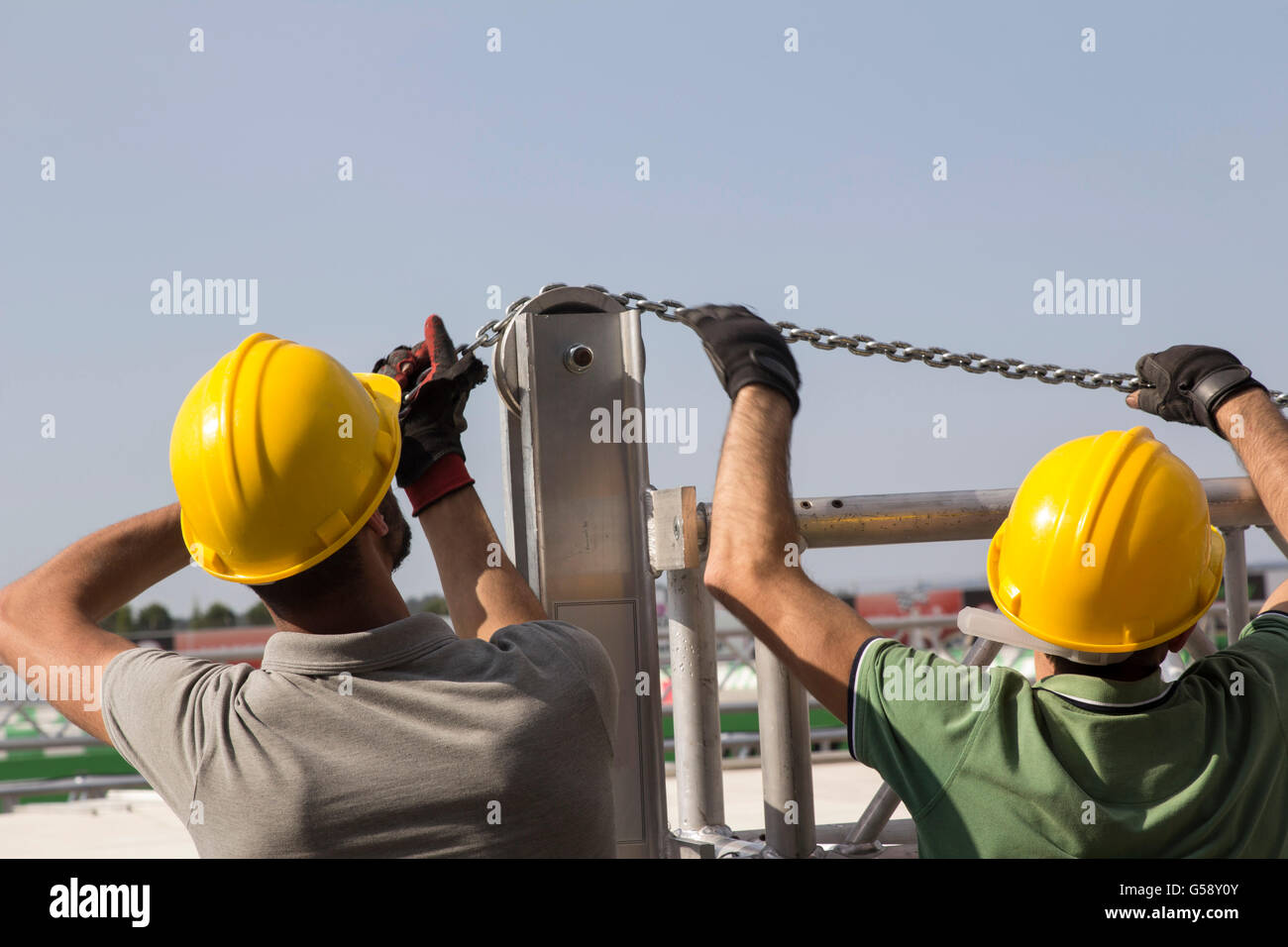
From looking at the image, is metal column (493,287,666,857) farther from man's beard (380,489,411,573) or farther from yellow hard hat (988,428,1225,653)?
yellow hard hat (988,428,1225,653)

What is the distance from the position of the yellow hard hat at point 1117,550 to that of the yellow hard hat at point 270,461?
134cm

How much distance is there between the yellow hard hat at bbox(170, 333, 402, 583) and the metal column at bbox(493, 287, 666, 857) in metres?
0.59

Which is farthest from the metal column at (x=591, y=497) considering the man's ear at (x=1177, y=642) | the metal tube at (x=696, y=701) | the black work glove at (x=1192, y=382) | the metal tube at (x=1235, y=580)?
the metal tube at (x=1235, y=580)

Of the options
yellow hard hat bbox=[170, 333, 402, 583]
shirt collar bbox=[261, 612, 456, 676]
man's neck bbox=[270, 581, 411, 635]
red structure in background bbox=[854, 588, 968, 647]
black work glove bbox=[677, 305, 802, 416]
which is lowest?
red structure in background bbox=[854, 588, 968, 647]

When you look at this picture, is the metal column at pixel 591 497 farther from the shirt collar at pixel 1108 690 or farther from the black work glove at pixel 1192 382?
the black work glove at pixel 1192 382

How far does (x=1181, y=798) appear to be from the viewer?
203 cm

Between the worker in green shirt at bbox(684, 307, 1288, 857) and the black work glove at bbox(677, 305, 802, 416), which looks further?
the black work glove at bbox(677, 305, 802, 416)

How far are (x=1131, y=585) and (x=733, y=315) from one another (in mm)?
1144

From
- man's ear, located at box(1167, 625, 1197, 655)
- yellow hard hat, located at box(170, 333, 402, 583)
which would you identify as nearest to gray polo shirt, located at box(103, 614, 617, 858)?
yellow hard hat, located at box(170, 333, 402, 583)

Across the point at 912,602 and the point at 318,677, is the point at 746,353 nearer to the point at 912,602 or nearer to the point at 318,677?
the point at 318,677

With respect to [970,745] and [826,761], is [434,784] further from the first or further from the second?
[826,761]

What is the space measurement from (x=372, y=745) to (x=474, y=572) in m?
0.62

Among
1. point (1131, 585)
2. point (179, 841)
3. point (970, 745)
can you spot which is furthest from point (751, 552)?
point (179, 841)

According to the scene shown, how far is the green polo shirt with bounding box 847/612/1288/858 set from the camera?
2.03 meters
